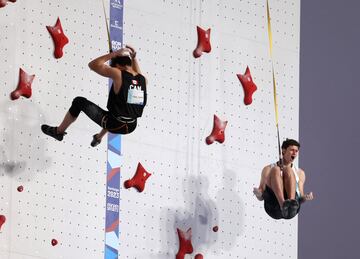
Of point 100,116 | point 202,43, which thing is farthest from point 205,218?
point 100,116

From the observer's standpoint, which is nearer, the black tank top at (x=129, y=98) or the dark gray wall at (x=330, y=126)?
the black tank top at (x=129, y=98)

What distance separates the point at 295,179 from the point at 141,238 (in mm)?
1246

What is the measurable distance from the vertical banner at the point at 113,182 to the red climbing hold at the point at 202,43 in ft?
2.45

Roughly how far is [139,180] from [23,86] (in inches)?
46.6

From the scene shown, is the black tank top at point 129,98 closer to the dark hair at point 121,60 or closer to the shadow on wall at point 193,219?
the dark hair at point 121,60

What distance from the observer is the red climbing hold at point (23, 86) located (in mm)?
6734

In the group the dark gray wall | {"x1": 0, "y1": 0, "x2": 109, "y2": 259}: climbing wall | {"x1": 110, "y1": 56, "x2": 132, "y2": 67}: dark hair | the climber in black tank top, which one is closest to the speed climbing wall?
{"x1": 0, "y1": 0, "x2": 109, "y2": 259}: climbing wall

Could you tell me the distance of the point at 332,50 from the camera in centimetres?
889

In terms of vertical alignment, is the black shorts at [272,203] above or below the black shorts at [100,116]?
below

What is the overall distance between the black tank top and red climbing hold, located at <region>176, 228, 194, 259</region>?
4.88 ft

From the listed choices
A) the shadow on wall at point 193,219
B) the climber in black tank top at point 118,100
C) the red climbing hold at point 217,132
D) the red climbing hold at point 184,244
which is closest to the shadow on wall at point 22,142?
the climber in black tank top at point 118,100

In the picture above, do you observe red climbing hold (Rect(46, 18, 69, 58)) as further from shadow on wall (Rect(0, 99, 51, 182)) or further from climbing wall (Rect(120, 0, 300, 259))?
climbing wall (Rect(120, 0, 300, 259))

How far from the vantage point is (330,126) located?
8.82 meters

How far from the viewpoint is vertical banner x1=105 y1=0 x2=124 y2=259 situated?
7191mm
